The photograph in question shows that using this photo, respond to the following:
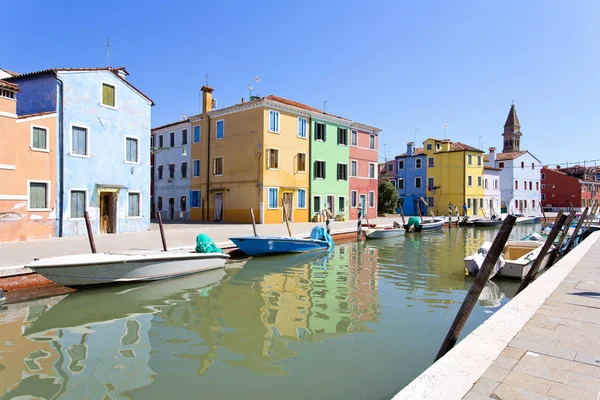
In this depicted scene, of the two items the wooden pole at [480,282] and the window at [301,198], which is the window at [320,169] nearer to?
the window at [301,198]

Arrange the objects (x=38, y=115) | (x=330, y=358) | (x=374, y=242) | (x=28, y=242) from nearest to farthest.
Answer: (x=330, y=358) → (x=28, y=242) → (x=38, y=115) → (x=374, y=242)

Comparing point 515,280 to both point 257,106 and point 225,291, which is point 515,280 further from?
point 257,106

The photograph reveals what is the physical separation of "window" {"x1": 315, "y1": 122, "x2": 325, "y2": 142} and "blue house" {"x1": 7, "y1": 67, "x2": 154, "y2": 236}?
12.8 metres

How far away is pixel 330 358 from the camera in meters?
5.57

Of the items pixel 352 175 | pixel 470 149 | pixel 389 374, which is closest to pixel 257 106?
pixel 352 175

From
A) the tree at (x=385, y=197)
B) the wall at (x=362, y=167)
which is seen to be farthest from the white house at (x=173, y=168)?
the tree at (x=385, y=197)

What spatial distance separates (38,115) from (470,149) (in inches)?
1624

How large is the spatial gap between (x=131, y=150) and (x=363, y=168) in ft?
65.3

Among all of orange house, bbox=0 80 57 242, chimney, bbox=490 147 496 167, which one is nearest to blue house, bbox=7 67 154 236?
orange house, bbox=0 80 57 242

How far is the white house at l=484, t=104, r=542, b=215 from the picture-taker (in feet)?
172

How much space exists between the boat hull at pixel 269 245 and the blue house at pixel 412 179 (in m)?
33.3

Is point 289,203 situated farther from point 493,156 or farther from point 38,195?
point 493,156

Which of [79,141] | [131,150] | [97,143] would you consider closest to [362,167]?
[131,150]

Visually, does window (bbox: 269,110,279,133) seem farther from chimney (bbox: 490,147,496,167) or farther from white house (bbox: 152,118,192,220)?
chimney (bbox: 490,147,496,167)
